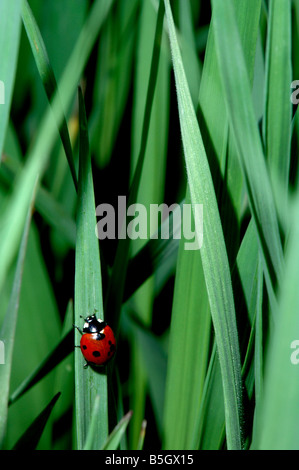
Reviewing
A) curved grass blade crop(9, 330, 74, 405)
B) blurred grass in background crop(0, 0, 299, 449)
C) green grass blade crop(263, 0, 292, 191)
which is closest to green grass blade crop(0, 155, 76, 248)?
blurred grass in background crop(0, 0, 299, 449)

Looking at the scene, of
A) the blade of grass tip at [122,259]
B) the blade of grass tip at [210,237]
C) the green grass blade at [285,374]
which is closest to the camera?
the green grass blade at [285,374]

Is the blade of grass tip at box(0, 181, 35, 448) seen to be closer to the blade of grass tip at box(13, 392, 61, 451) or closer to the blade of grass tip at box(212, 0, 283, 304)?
the blade of grass tip at box(13, 392, 61, 451)

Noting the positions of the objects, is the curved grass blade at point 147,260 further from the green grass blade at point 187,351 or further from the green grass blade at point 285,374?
the green grass blade at point 285,374

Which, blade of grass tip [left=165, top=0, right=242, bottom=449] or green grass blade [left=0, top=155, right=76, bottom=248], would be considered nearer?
blade of grass tip [left=165, top=0, right=242, bottom=449]

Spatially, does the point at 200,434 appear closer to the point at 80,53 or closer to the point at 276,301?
the point at 276,301

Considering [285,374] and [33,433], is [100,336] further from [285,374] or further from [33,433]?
[285,374]

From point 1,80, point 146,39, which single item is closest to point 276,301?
point 1,80

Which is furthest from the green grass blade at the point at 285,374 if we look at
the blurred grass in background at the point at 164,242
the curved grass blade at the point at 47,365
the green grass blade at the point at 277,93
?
the curved grass blade at the point at 47,365
